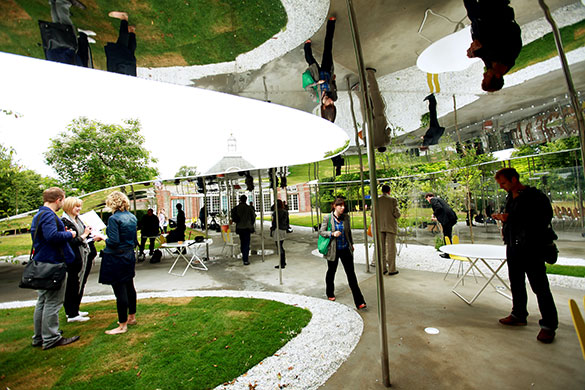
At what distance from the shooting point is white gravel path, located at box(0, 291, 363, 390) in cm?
204

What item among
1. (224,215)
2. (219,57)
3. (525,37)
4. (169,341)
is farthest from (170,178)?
(525,37)

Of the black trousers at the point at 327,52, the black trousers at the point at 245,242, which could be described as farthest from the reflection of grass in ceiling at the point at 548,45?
the black trousers at the point at 245,242

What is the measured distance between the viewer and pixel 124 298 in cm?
303

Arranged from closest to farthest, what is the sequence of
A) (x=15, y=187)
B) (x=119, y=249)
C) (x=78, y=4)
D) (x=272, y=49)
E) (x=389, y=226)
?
(x=78, y=4)
(x=272, y=49)
(x=119, y=249)
(x=15, y=187)
(x=389, y=226)

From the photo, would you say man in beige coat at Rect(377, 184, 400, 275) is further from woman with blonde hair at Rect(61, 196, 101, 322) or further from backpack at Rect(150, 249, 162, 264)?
backpack at Rect(150, 249, 162, 264)

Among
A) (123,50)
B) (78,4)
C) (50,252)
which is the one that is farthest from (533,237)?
(50,252)

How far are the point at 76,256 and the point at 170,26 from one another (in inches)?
124

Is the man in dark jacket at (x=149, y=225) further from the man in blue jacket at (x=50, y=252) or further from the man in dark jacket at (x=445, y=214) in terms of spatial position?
the man in dark jacket at (x=445, y=214)

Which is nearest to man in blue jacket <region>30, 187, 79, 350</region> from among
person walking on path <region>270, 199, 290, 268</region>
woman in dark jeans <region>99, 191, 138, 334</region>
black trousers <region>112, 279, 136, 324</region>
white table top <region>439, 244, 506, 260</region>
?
woman in dark jeans <region>99, 191, 138, 334</region>

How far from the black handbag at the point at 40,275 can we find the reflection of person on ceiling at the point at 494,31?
432 centimetres

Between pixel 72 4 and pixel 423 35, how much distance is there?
2.76 metres

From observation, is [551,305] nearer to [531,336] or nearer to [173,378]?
[531,336]

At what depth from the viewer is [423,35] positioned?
94.4 inches

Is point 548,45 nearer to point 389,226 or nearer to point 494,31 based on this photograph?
point 494,31
